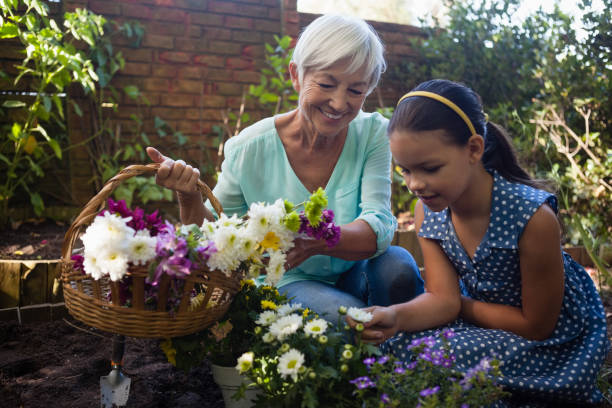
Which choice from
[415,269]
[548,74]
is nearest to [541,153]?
[548,74]

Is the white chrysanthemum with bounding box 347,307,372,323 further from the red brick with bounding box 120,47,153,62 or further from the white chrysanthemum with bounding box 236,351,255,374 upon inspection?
the red brick with bounding box 120,47,153,62

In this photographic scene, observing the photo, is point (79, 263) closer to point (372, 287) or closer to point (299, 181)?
point (299, 181)

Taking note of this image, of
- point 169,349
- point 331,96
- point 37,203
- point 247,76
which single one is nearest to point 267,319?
point 169,349

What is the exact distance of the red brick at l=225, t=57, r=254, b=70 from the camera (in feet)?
13.8

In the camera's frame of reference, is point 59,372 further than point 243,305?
Yes

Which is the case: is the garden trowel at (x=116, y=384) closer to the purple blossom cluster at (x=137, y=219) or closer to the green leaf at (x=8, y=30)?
the purple blossom cluster at (x=137, y=219)

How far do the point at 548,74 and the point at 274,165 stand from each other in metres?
2.91

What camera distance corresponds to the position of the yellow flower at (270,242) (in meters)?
1.42

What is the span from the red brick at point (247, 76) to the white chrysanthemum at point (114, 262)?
10.7ft

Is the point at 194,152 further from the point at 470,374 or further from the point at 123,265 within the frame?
the point at 470,374

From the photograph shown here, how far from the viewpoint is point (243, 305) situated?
5.48 ft

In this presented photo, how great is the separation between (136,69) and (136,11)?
44cm

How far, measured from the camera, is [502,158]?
5.75ft

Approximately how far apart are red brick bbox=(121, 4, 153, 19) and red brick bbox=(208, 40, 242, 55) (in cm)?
51
